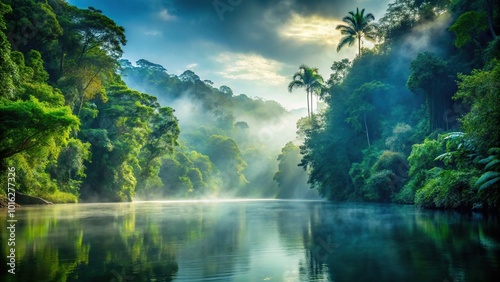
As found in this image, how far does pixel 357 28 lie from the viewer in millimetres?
51938

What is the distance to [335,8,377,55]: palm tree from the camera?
51406 mm

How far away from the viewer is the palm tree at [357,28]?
51.4m

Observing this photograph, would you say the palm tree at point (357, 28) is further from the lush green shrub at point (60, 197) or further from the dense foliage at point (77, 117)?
the lush green shrub at point (60, 197)

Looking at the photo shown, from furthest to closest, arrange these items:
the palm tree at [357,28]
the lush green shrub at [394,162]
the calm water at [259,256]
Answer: the palm tree at [357,28] < the lush green shrub at [394,162] < the calm water at [259,256]

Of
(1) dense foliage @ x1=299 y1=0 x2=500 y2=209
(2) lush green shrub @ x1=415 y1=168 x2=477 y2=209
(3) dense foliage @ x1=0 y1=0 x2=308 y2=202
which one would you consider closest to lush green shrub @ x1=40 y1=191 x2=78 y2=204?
(3) dense foliage @ x1=0 y1=0 x2=308 y2=202

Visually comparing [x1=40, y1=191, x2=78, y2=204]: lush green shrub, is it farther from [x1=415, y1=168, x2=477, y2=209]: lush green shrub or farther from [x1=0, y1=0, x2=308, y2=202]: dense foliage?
[x1=415, y1=168, x2=477, y2=209]: lush green shrub

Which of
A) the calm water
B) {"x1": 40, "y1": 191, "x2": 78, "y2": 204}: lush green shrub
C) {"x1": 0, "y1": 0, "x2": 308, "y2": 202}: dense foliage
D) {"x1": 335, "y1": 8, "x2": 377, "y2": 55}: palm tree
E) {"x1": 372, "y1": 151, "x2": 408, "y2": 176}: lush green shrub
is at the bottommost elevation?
the calm water

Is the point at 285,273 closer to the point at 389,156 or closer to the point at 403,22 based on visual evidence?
the point at 389,156

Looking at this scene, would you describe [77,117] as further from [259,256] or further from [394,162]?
[394,162]

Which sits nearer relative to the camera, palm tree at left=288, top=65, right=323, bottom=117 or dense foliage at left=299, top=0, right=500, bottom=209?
dense foliage at left=299, top=0, right=500, bottom=209

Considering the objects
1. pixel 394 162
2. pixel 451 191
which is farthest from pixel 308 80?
pixel 451 191

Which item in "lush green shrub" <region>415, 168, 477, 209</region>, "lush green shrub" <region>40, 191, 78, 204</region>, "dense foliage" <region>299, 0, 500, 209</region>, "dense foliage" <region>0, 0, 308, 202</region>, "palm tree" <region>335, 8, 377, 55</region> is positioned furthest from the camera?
"palm tree" <region>335, 8, 377, 55</region>

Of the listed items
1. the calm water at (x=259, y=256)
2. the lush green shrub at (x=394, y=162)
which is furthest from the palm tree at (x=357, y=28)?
the calm water at (x=259, y=256)

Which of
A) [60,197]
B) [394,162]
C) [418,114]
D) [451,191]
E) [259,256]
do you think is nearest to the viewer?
[259,256]
